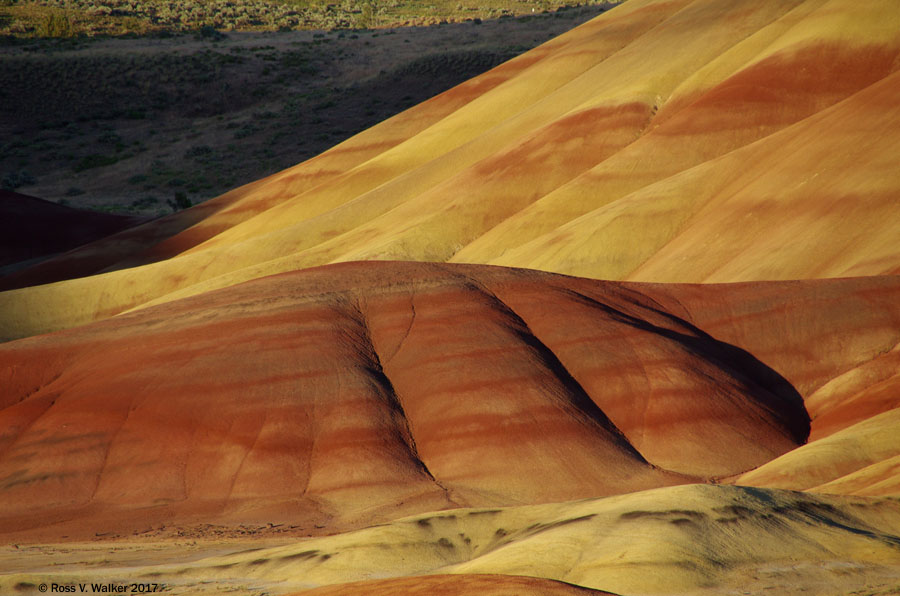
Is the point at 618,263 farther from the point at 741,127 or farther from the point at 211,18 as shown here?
the point at 211,18

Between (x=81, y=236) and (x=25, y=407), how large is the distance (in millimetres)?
39382

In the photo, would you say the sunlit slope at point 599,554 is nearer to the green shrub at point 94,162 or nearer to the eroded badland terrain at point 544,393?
the eroded badland terrain at point 544,393

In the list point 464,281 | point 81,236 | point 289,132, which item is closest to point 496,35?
point 289,132

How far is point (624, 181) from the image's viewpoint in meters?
38.4

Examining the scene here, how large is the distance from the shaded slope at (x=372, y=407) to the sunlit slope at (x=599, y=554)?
16.1 feet

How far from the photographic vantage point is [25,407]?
21234 millimetres

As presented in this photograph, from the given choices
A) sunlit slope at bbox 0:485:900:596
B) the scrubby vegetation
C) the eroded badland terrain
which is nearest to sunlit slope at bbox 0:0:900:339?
the eroded badland terrain

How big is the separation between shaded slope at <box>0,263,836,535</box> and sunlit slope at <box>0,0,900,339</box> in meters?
6.39

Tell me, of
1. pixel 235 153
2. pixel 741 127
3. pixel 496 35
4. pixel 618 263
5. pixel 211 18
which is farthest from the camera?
pixel 211 18

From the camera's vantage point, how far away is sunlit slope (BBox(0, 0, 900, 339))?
29281 mm

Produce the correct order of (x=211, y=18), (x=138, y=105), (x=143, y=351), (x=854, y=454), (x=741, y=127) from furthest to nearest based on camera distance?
1. (x=211, y=18)
2. (x=138, y=105)
3. (x=741, y=127)
4. (x=143, y=351)
5. (x=854, y=454)

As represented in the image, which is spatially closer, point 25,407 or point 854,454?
point 854,454

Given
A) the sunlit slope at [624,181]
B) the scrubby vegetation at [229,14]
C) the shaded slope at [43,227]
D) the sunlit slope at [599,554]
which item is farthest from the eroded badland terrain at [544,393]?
the scrubby vegetation at [229,14]

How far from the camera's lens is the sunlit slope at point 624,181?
29.3 m
